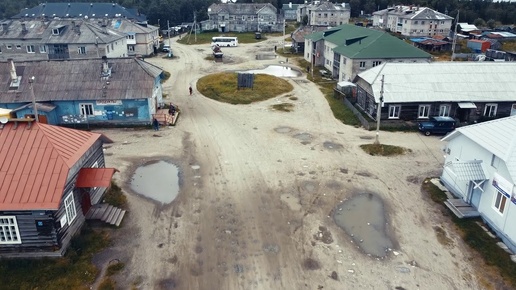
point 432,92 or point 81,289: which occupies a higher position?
point 432,92

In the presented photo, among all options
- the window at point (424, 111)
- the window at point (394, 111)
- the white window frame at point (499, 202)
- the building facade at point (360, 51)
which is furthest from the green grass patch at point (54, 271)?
the building facade at point (360, 51)

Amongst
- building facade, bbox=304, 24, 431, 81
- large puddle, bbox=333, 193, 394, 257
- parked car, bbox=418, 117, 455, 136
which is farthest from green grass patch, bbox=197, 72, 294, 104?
large puddle, bbox=333, 193, 394, 257

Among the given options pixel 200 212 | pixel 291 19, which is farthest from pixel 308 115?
pixel 291 19

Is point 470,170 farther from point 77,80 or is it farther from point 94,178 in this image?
point 77,80

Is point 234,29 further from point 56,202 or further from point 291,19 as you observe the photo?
point 56,202

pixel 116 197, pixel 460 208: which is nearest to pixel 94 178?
pixel 116 197

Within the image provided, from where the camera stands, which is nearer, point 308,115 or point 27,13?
point 308,115
